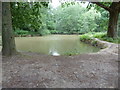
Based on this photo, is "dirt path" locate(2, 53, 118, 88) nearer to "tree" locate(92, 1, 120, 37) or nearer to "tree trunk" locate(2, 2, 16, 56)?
"tree trunk" locate(2, 2, 16, 56)

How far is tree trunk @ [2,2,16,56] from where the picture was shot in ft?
12.7

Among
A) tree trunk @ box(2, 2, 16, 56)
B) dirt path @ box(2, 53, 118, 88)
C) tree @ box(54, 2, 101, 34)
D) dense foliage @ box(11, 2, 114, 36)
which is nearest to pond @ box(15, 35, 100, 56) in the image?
tree trunk @ box(2, 2, 16, 56)

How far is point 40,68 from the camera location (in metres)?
2.90

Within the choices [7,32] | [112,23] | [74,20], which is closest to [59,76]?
[7,32]

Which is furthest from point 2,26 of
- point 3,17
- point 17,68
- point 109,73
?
point 109,73

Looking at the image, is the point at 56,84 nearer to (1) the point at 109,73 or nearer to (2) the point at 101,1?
(1) the point at 109,73

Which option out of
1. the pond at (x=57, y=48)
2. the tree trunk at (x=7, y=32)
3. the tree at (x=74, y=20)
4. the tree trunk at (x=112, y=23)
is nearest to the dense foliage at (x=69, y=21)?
the tree at (x=74, y=20)

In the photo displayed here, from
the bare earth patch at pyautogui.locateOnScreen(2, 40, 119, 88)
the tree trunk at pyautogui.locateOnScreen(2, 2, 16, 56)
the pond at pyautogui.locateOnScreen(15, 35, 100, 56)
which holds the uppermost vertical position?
the tree trunk at pyautogui.locateOnScreen(2, 2, 16, 56)

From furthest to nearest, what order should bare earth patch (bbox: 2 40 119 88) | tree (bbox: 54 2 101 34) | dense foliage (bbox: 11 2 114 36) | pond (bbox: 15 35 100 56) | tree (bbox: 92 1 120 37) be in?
tree (bbox: 54 2 101 34) → dense foliage (bbox: 11 2 114 36) → tree (bbox: 92 1 120 37) → pond (bbox: 15 35 100 56) → bare earth patch (bbox: 2 40 119 88)

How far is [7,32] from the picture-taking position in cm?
394

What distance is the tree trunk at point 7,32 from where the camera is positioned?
12.7ft

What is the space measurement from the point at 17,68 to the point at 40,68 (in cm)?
54

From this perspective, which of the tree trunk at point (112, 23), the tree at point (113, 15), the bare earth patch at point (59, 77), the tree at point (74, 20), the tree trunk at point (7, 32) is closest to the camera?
the bare earth patch at point (59, 77)

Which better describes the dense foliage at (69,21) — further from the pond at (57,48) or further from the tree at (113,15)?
the pond at (57,48)
